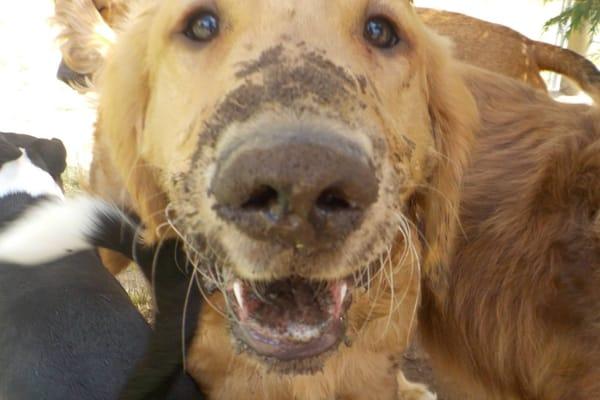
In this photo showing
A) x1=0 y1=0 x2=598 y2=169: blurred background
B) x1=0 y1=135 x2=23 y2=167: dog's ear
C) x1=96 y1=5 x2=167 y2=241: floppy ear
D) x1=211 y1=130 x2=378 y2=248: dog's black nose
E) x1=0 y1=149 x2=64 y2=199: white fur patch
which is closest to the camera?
x1=211 y1=130 x2=378 y2=248: dog's black nose

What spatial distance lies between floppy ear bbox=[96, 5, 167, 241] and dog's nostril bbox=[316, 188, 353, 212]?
0.91 metres

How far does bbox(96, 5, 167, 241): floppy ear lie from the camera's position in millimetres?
2230

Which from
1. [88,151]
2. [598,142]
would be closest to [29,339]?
[598,142]

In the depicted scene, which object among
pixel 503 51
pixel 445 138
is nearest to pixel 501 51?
pixel 503 51

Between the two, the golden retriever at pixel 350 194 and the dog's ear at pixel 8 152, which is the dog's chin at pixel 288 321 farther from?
the dog's ear at pixel 8 152

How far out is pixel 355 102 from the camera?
163cm

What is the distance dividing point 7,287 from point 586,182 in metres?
2.02

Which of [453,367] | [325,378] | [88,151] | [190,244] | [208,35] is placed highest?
[208,35]

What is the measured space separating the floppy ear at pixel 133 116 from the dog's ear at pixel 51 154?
134cm

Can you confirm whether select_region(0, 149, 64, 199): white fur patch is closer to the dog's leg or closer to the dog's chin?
the dog's chin

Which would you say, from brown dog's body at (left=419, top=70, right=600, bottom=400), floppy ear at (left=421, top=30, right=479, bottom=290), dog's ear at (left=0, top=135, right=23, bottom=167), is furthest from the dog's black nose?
dog's ear at (left=0, top=135, right=23, bottom=167)

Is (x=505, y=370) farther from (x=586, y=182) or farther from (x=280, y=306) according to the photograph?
(x=280, y=306)

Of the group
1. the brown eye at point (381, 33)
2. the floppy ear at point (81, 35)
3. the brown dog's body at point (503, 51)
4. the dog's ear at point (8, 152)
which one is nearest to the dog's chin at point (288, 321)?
the brown eye at point (381, 33)

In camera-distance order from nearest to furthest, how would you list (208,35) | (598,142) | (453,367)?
(208,35) → (598,142) → (453,367)
